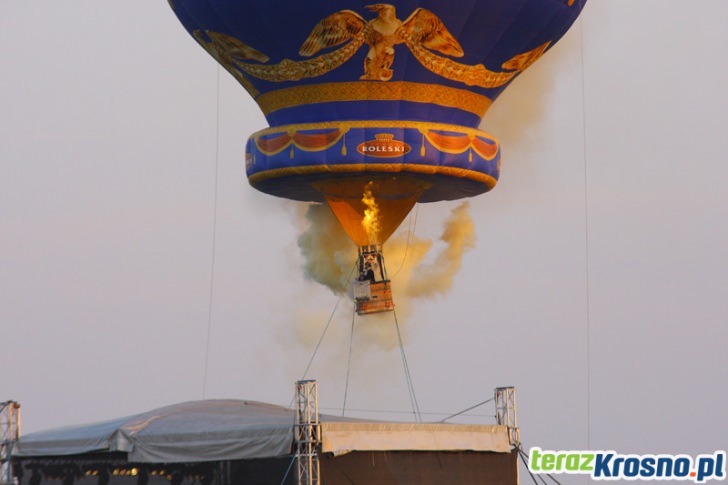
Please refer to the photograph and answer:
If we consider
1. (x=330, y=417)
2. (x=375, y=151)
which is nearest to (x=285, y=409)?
(x=330, y=417)

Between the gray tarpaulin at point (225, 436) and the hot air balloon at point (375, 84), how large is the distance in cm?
423

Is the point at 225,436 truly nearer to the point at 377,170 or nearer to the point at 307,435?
the point at 307,435

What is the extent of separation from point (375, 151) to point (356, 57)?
64.6 inches

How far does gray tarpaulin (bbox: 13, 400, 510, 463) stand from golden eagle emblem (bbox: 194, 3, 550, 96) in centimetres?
589

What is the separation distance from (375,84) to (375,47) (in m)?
0.70

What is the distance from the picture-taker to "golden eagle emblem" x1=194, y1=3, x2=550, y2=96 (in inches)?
1531

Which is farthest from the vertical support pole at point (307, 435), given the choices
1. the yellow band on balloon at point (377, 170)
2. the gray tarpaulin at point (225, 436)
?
the yellow band on balloon at point (377, 170)

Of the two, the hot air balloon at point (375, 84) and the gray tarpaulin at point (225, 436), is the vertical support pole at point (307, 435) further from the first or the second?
the hot air balloon at point (375, 84)

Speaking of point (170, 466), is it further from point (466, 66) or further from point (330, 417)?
point (466, 66)

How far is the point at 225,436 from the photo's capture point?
118 ft

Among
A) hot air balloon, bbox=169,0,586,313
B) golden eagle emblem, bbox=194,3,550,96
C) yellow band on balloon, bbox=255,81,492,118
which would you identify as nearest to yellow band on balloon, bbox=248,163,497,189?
hot air balloon, bbox=169,0,586,313

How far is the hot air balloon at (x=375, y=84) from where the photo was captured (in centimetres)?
3903

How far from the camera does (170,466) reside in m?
36.8

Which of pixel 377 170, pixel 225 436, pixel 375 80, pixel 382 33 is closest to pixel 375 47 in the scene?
pixel 382 33
